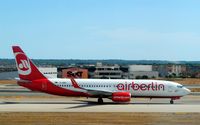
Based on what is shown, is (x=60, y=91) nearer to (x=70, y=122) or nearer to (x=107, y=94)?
(x=107, y=94)

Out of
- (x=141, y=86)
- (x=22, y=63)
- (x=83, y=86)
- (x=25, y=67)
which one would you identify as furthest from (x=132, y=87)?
(x=22, y=63)

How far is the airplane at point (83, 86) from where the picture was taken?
47.4 metres

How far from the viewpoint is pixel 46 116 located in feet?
108

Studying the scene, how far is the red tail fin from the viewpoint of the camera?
156 ft

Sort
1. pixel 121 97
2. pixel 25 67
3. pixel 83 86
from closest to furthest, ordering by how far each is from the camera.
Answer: pixel 121 97 → pixel 25 67 → pixel 83 86

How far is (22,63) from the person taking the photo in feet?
156

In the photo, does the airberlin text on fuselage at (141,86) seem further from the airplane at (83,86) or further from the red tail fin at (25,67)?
the red tail fin at (25,67)

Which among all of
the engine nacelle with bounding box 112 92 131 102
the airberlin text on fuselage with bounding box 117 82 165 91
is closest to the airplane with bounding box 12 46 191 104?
the airberlin text on fuselage with bounding box 117 82 165 91

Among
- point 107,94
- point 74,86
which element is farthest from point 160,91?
point 74,86

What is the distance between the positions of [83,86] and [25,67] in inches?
262

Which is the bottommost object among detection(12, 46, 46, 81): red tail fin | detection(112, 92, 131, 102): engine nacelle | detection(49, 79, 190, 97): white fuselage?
detection(112, 92, 131, 102): engine nacelle

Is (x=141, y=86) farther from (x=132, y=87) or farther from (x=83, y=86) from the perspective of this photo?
(x=83, y=86)

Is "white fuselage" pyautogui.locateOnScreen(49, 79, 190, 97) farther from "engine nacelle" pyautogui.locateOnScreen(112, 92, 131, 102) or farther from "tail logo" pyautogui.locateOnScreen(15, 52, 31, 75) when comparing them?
"tail logo" pyautogui.locateOnScreen(15, 52, 31, 75)

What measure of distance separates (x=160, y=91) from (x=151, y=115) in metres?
13.7
